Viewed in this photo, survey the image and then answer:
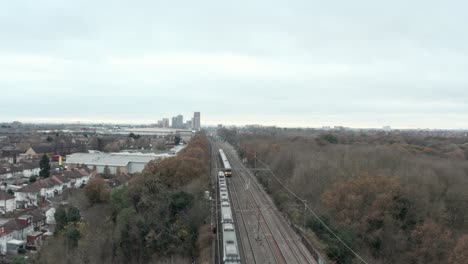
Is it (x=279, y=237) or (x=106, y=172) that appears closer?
(x=279, y=237)

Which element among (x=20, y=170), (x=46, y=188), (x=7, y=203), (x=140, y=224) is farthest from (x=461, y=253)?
(x=20, y=170)

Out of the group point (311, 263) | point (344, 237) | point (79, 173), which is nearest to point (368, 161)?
point (344, 237)

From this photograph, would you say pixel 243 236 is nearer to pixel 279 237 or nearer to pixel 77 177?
pixel 279 237

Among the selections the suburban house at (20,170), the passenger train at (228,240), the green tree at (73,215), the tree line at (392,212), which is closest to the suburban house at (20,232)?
the green tree at (73,215)

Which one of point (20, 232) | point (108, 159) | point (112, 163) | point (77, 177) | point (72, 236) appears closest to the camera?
point (72, 236)

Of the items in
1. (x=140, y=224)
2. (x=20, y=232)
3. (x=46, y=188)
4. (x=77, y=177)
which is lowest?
(x=20, y=232)

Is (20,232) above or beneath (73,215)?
beneath

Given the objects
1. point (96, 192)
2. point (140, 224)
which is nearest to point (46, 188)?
point (96, 192)

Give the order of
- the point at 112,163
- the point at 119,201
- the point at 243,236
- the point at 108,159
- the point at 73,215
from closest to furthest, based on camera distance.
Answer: the point at 243,236, the point at 119,201, the point at 73,215, the point at 112,163, the point at 108,159
